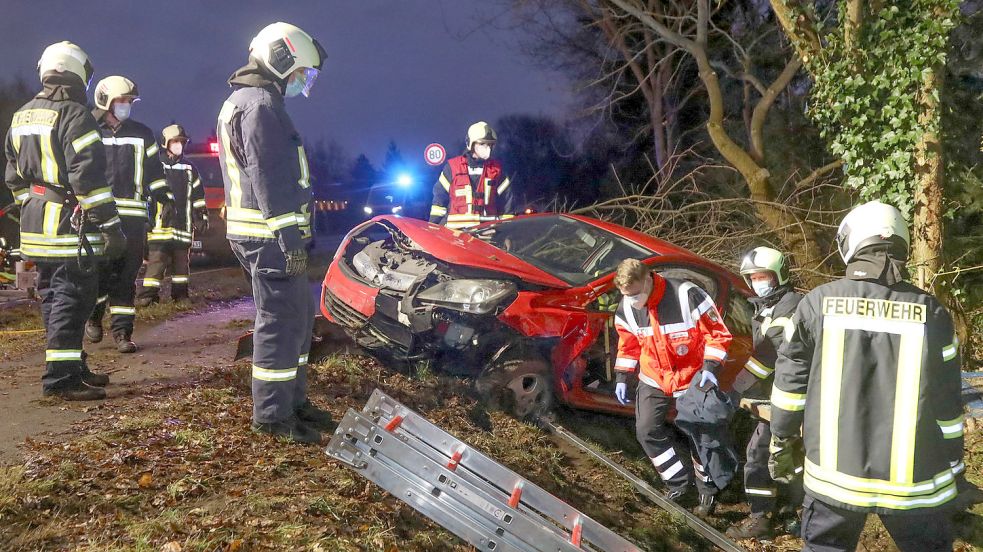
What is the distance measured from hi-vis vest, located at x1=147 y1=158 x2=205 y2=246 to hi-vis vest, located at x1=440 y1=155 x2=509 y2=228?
2724 millimetres

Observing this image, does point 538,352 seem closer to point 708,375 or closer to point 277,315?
point 708,375

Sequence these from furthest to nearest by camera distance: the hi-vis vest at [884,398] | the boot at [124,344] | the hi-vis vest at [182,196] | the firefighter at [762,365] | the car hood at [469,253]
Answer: the hi-vis vest at [182,196]
the boot at [124,344]
the car hood at [469,253]
the firefighter at [762,365]
the hi-vis vest at [884,398]

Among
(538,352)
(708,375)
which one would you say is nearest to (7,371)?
(538,352)

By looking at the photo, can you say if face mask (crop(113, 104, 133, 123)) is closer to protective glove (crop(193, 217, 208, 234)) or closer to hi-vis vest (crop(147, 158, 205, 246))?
hi-vis vest (crop(147, 158, 205, 246))

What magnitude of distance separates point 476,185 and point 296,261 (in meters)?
3.88

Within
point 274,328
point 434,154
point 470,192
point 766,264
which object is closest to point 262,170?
point 274,328

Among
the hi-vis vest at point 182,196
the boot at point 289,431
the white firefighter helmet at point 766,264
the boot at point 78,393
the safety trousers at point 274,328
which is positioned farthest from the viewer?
the hi-vis vest at point 182,196

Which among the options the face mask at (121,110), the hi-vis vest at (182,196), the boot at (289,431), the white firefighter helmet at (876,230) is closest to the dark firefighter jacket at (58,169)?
the face mask at (121,110)

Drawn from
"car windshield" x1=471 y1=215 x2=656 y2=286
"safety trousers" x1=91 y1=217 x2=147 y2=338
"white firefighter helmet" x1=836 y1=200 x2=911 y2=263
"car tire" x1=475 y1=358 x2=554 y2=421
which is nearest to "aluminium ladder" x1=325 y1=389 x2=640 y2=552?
"car tire" x1=475 y1=358 x2=554 y2=421

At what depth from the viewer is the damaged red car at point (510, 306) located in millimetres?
4438

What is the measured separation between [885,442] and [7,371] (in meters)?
5.48

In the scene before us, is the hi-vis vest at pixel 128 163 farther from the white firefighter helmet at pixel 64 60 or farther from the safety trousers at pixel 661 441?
the safety trousers at pixel 661 441

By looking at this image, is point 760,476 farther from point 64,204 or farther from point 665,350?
point 64,204

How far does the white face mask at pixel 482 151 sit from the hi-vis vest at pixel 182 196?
3.09 metres
